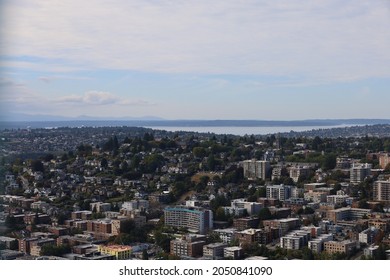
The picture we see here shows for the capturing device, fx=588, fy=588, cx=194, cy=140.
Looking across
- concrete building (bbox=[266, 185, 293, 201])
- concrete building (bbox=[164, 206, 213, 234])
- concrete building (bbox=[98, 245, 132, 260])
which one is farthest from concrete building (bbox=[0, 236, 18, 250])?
concrete building (bbox=[266, 185, 293, 201])

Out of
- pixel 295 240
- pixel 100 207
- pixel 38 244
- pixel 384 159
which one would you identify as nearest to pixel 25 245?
pixel 38 244

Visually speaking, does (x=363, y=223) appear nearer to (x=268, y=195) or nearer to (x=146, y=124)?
(x=268, y=195)

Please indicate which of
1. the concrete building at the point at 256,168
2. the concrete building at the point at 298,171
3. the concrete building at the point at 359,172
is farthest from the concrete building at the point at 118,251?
the concrete building at the point at 359,172

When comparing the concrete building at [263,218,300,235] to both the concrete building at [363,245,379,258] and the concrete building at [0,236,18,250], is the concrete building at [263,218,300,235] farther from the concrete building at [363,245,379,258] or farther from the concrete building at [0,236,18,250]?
the concrete building at [0,236,18,250]

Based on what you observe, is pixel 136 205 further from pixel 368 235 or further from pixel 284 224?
pixel 368 235

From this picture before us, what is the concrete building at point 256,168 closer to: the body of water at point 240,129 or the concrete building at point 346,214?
the body of water at point 240,129
